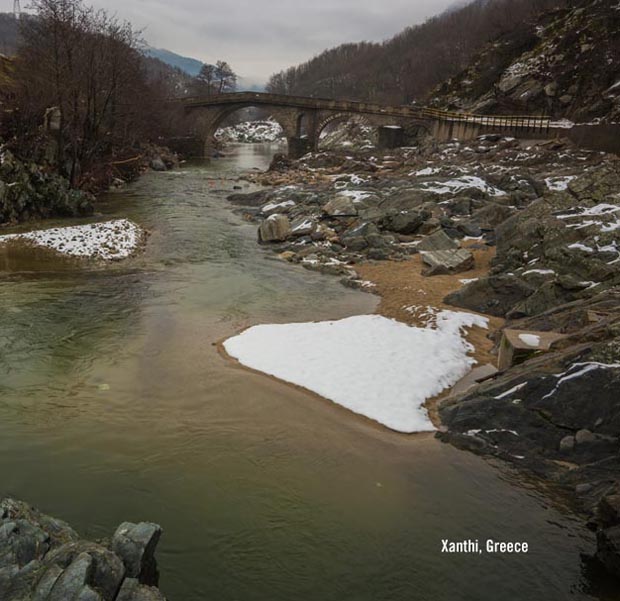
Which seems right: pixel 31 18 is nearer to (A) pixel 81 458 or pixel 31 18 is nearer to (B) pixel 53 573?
(A) pixel 81 458

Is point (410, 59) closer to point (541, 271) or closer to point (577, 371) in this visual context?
point (541, 271)

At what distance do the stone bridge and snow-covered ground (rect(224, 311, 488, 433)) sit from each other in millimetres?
32559

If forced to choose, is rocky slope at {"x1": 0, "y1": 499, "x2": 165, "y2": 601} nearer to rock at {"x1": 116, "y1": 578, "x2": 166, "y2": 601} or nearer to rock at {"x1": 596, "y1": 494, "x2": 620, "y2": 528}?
rock at {"x1": 116, "y1": 578, "x2": 166, "y2": 601}

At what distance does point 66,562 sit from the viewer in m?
4.64

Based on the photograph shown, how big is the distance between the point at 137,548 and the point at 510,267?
562 inches

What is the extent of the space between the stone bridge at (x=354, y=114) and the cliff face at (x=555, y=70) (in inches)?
132

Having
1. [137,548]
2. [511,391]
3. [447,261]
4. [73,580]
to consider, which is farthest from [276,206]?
[73,580]

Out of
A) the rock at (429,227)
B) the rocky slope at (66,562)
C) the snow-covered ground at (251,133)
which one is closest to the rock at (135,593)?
the rocky slope at (66,562)

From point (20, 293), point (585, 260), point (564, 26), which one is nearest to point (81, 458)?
point (20, 293)

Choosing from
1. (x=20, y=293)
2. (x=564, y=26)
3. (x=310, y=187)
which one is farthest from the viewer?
(x=564, y=26)

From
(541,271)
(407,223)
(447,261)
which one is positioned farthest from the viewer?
(407,223)

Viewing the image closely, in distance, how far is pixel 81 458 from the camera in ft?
26.3

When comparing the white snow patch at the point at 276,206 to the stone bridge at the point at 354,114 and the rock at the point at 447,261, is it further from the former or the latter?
the stone bridge at the point at 354,114

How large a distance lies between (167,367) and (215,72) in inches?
4527
